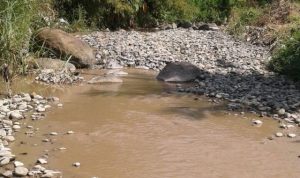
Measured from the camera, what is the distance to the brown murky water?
495 cm

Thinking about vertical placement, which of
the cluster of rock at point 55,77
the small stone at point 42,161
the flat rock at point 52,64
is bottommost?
the small stone at point 42,161

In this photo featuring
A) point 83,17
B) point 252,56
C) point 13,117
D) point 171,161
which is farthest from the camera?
point 83,17

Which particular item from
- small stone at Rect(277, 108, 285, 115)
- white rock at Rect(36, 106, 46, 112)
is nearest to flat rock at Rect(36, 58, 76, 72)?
white rock at Rect(36, 106, 46, 112)

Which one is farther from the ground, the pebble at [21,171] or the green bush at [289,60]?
the green bush at [289,60]

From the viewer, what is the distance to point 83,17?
13.6m

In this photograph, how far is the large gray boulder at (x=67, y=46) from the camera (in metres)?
9.34

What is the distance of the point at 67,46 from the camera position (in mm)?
9438

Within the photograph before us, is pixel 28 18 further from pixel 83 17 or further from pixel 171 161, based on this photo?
pixel 83 17

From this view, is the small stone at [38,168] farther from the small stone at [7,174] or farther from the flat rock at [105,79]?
the flat rock at [105,79]

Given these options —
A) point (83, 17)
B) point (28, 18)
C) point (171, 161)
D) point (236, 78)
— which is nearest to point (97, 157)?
point (171, 161)

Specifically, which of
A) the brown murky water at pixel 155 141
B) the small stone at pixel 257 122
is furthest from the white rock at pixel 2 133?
the small stone at pixel 257 122

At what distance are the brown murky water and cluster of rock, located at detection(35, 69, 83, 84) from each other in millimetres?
585

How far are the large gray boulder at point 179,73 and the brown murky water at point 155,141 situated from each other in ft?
3.64

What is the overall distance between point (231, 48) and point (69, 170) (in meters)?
7.44
